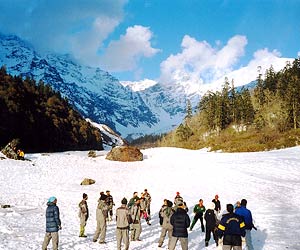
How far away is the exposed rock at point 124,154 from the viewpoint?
53.5m

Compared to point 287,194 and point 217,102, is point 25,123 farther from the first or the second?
point 217,102

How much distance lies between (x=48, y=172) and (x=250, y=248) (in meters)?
32.6

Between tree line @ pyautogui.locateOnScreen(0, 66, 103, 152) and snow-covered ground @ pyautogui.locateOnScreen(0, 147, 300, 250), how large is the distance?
63.6 feet

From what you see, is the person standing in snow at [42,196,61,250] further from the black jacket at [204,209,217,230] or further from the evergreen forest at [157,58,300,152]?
the evergreen forest at [157,58,300,152]

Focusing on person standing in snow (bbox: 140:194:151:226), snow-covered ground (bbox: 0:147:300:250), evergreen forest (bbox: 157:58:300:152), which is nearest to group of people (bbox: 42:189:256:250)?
snow-covered ground (bbox: 0:147:300:250)

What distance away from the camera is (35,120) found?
74188mm

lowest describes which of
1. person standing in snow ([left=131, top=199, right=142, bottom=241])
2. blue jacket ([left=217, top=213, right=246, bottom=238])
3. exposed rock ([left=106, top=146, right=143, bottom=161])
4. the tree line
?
person standing in snow ([left=131, top=199, right=142, bottom=241])

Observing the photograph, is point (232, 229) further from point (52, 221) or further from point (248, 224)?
point (52, 221)

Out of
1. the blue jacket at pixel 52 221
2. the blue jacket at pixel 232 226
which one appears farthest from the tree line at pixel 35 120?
the blue jacket at pixel 232 226

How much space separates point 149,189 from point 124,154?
19.2m

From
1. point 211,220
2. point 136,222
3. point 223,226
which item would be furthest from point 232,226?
point 136,222

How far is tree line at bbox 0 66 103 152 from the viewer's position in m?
66.6

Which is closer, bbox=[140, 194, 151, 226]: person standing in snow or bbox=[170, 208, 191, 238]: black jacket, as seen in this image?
bbox=[170, 208, 191, 238]: black jacket

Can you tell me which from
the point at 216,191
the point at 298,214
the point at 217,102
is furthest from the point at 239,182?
the point at 217,102
